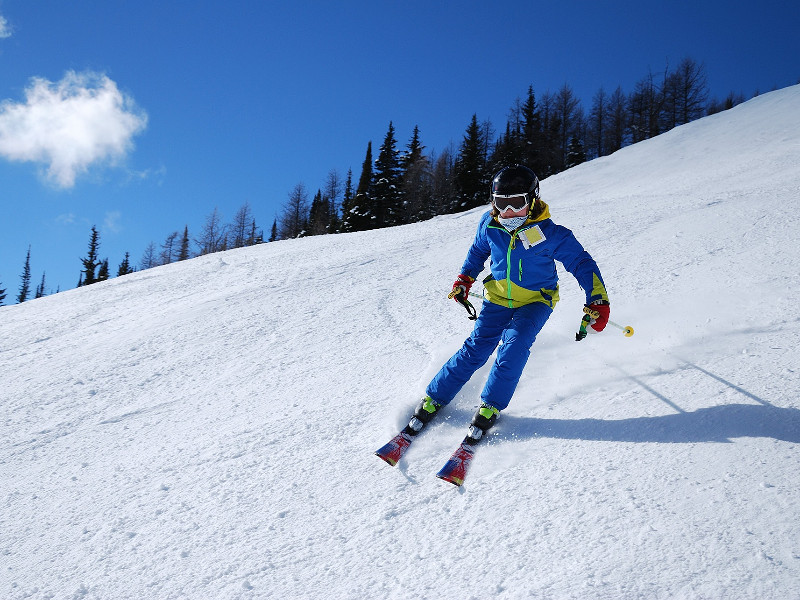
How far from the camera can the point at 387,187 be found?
37.0 metres

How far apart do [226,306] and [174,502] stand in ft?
12.6

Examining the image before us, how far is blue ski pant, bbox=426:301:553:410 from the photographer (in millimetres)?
2756

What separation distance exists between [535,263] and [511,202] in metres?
0.43

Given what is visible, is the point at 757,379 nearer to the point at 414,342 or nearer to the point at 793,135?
the point at 414,342

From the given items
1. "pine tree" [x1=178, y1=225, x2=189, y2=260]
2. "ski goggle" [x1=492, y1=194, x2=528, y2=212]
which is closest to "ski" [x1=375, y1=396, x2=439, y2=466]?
"ski goggle" [x1=492, y1=194, x2=528, y2=212]

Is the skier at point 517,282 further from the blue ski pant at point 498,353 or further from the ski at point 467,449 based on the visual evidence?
the ski at point 467,449

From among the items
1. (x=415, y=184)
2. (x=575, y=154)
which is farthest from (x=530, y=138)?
(x=415, y=184)

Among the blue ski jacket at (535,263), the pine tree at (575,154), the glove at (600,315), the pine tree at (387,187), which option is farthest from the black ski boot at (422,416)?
the pine tree at (575,154)

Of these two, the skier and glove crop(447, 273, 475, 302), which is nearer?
the skier

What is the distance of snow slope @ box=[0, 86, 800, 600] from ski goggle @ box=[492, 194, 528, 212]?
1178mm

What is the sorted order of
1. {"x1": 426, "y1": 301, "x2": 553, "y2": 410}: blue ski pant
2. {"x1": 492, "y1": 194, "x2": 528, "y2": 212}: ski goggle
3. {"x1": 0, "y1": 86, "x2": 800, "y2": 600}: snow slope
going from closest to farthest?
{"x1": 0, "y1": 86, "x2": 800, "y2": 600}: snow slope < {"x1": 426, "y1": 301, "x2": 553, "y2": 410}: blue ski pant < {"x1": 492, "y1": 194, "x2": 528, "y2": 212}: ski goggle

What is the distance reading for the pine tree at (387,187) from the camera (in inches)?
1431

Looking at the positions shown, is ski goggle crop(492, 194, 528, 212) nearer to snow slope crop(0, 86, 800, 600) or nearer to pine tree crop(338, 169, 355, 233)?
snow slope crop(0, 86, 800, 600)

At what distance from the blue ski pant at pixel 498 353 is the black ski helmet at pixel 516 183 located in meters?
0.74
